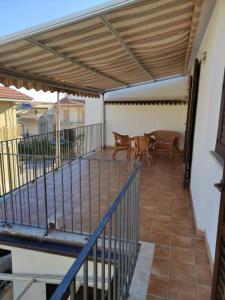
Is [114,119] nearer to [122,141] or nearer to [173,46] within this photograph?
[122,141]

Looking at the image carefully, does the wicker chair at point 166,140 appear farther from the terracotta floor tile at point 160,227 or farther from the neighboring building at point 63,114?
the neighboring building at point 63,114

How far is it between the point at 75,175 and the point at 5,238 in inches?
101

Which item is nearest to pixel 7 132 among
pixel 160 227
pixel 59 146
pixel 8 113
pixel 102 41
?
pixel 8 113

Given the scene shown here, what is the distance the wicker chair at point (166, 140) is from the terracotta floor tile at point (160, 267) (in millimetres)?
5079

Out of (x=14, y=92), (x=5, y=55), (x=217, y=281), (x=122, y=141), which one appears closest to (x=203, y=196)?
(x=217, y=281)

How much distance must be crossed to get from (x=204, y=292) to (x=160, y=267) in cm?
42

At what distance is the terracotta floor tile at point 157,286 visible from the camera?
75.2 inches

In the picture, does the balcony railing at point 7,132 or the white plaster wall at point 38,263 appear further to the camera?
the balcony railing at point 7,132

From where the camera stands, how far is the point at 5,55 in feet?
9.55

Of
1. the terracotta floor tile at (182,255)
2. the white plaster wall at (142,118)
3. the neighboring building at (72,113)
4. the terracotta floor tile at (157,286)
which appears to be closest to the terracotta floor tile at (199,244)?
the terracotta floor tile at (182,255)

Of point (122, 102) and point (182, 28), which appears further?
point (122, 102)

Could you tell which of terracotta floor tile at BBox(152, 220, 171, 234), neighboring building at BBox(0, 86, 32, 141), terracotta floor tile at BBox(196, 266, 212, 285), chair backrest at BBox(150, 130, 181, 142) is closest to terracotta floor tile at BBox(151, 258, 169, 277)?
terracotta floor tile at BBox(196, 266, 212, 285)

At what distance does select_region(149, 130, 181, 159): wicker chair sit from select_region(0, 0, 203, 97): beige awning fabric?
3071mm

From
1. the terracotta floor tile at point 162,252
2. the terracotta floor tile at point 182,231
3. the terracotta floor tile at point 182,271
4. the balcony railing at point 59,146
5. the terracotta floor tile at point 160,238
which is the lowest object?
the terracotta floor tile at point 182,271
